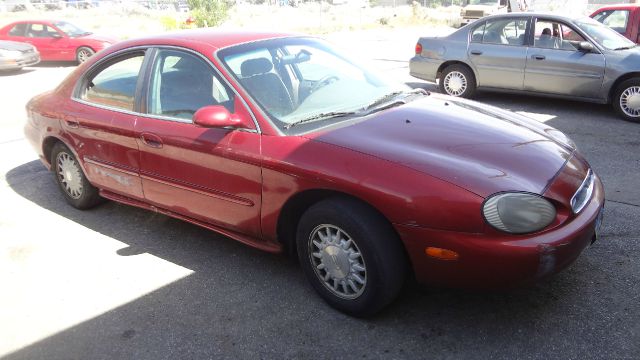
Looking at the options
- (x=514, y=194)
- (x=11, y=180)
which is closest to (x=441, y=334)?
(x=514, y=194)

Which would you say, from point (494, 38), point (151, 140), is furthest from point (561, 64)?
point (151, 140)

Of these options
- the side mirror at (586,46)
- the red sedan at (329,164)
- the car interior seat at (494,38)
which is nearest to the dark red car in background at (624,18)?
the side mirror at (586,46)

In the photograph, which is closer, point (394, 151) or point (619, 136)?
point (394, 151)

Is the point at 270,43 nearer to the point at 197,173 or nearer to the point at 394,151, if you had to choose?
the point at 197,173

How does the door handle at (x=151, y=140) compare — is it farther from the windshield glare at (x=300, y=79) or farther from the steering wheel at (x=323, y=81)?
the steering wheel at (x=323, y=81)

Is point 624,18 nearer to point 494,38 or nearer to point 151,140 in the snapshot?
point 494,38

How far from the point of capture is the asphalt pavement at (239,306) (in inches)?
106

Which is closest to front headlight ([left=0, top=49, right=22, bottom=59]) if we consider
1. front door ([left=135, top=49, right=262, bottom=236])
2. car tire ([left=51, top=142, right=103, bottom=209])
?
car tire ([left=51, top=142, right=103, bottom=209])

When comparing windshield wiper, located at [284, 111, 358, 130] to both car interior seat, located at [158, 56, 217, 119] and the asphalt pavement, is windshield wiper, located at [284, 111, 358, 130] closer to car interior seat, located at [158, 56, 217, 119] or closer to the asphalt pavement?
car interior seat, located at [158, 56, 217, 119]

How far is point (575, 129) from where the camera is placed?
666cm

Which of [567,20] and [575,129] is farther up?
[567,20]

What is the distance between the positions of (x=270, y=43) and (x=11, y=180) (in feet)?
11.6

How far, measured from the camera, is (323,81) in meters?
3.57

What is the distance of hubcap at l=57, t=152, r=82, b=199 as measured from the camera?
4.44 m
